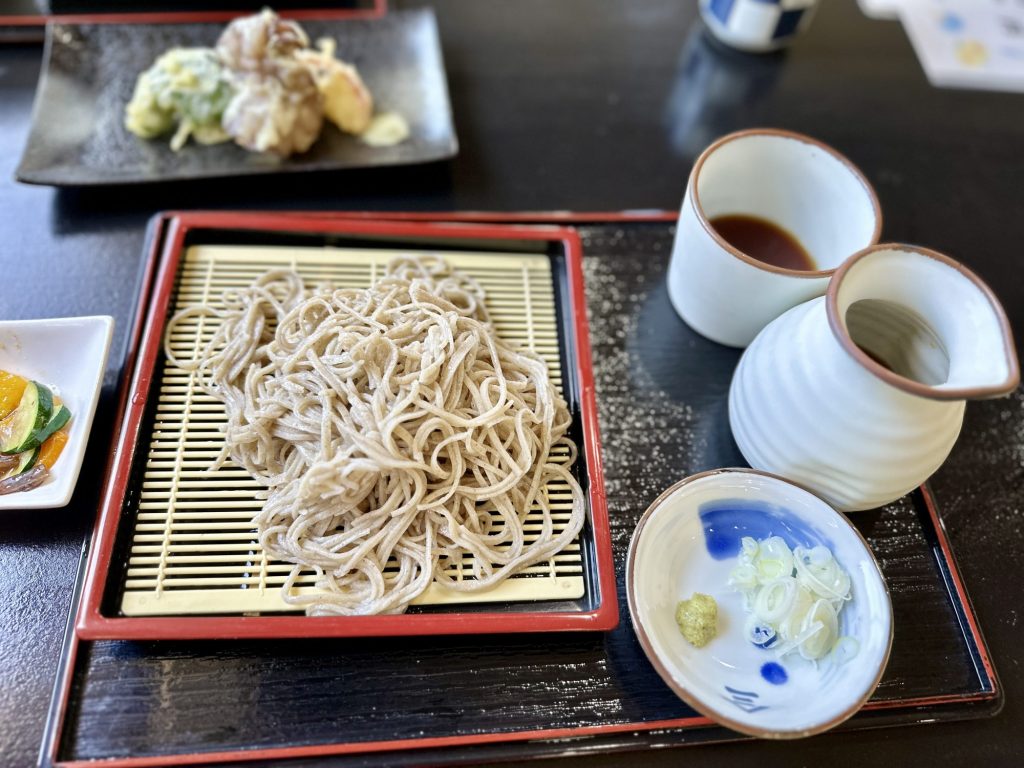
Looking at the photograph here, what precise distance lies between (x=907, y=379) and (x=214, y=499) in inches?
53.5

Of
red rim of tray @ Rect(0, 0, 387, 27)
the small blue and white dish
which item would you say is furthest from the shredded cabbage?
red rim of tray @ Rect(0, 0, 387, 27)

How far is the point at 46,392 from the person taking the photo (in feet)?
5.10

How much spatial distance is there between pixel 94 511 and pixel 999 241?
2.62 metres

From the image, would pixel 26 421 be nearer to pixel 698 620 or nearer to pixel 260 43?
pixel 260 43

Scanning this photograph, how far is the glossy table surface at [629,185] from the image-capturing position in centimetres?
141

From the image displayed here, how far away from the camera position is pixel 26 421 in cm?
148

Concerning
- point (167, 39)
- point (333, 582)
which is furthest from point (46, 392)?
point (167, 39)

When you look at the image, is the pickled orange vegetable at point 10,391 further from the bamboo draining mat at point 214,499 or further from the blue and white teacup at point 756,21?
the blue and white teacup at point 756,21

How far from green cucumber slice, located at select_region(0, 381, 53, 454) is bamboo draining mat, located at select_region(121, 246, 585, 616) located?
195 mm

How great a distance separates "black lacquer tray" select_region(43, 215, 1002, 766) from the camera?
1.28 m

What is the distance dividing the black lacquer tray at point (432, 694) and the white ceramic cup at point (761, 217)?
22.5 inches

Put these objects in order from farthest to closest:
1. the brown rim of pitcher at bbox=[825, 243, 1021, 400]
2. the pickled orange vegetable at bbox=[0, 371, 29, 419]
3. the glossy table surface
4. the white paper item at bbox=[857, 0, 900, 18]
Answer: the white paper item at bbox=[857, 0, 900, 18]
the pickled orange vegetable at bbox=[0, 371, 29, 419]
the glossy table surface
the brown rim of pitcher at bbox=[825, 243, 1021, 400]

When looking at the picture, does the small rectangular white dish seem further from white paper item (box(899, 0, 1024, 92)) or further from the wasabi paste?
white paper item (box(899, 0, 1024, 92))

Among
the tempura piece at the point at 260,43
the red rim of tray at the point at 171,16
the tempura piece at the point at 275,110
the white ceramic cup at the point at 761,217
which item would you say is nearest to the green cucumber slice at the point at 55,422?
the tempura piece at the point at 275,110
